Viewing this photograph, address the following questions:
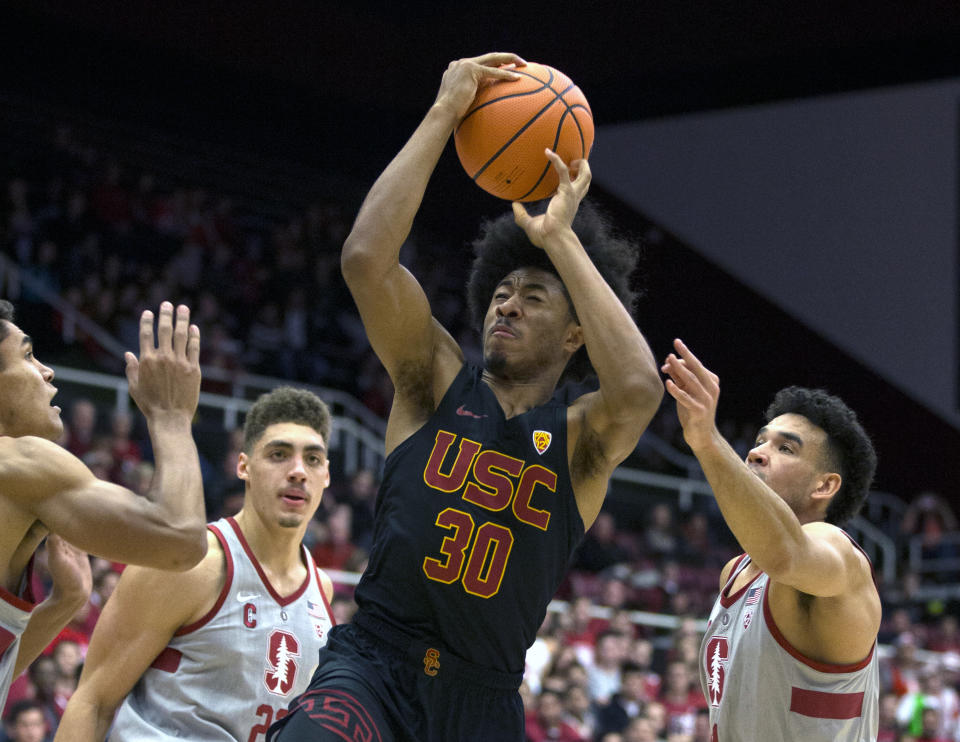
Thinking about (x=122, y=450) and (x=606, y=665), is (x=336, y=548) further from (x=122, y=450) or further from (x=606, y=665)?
(x=606, y=665)

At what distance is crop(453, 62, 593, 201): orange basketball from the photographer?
12.4ft

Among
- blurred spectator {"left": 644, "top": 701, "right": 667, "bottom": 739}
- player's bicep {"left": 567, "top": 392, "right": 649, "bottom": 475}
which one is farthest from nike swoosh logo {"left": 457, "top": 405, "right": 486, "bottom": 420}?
blurred spectator {"left": 644, "top": 701, "right": 667, "bottom": 739}

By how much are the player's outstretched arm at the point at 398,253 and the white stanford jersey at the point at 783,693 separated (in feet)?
4.34

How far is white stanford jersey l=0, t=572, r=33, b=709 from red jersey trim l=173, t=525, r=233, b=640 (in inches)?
29.9

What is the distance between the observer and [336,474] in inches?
476

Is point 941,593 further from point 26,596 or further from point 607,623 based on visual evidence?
point 26,596

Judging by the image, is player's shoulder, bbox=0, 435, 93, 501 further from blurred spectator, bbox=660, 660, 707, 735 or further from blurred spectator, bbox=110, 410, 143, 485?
blurred spectator, bbox=660, 660, 707, 735

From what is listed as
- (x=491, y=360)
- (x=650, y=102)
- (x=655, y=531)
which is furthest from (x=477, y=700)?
(x=650, y=102)

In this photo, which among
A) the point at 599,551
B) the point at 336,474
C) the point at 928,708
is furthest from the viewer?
the point at 599,551

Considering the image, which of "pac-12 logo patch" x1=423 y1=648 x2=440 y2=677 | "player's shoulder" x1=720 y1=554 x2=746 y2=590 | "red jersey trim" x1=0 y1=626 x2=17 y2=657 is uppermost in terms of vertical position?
"player's shoulder" x1=720 y1=554 x2=746 y2=590

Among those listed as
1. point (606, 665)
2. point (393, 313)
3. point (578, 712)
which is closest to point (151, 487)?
point (393, 313)

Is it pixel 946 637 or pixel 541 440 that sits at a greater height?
pixel 946 637

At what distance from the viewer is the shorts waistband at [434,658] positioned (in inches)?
Result: 133

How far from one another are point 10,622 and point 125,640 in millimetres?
740
